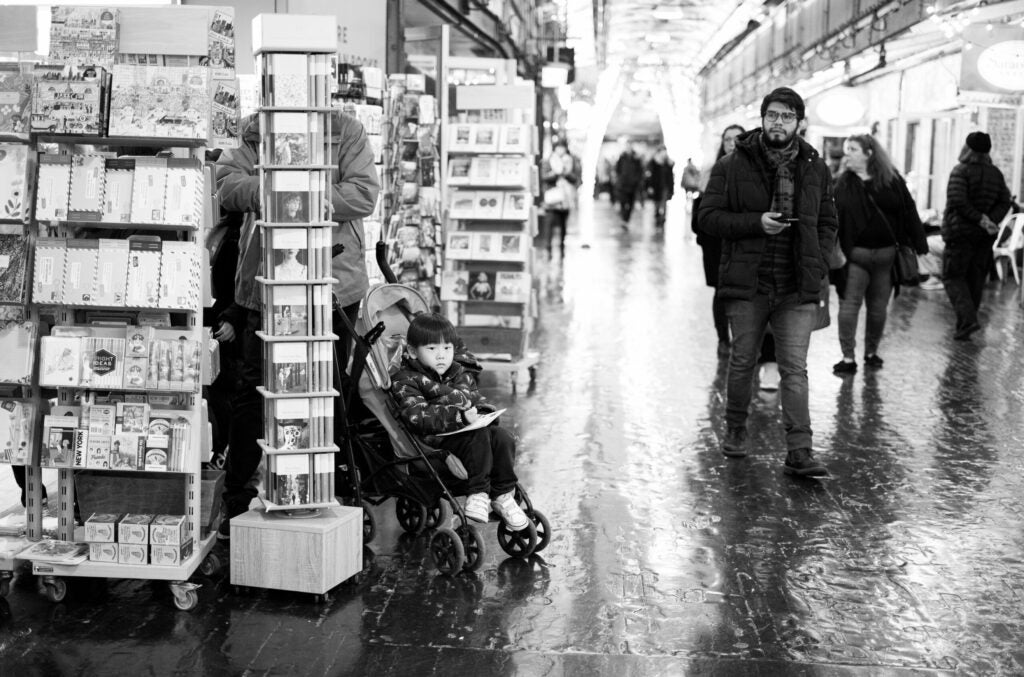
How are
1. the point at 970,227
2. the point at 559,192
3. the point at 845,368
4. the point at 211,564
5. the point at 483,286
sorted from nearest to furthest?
the point at 211,564
the point at 483,286
the point at 845,368
the point at 970,227
the point at 559,192

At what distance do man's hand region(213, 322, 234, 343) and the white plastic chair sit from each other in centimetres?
1076

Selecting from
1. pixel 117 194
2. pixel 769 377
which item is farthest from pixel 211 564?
pixel 769 377

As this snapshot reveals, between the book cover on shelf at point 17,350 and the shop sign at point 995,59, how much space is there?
10.6 metres

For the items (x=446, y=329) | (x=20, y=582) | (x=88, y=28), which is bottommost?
(x=20, y=582)

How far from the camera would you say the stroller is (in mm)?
4516

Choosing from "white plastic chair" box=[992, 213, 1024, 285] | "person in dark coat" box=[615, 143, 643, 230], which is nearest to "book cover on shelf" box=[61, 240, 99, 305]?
"white plastic chair" box=[992, 213, 1024, 285]

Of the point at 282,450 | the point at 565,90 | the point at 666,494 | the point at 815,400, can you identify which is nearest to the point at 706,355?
the point at 815,400

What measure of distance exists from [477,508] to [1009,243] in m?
11.9

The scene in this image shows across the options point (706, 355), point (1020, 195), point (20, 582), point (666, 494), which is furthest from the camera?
point (1020, 195)

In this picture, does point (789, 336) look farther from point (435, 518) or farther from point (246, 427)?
point (246, 427)

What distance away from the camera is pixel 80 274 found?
4.09m

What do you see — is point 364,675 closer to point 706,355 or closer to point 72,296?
point 72,296

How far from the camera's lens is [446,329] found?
4703 millimetres

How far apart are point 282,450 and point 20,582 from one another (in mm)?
1067
